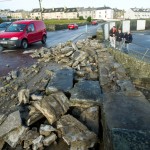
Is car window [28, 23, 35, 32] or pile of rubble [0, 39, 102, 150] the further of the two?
car window [28, 23, 35, 32]

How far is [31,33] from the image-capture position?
17.2 meters

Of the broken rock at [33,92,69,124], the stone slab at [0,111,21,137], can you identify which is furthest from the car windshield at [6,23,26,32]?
the stone slab at [0,111,21,137]

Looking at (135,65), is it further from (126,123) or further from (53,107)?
(126,123)

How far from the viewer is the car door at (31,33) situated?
1689cm

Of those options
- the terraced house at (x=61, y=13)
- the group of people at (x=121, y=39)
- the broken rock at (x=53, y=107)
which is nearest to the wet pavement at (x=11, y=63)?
the broken rock at (x=53, y=107)

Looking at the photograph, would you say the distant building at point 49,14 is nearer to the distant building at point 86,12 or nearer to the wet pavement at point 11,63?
the distant building at point 86,12

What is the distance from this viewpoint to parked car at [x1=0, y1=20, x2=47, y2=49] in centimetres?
1570

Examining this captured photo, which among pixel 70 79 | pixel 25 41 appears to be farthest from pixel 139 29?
pixel 70 79

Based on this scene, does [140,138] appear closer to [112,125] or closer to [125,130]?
[125,130]

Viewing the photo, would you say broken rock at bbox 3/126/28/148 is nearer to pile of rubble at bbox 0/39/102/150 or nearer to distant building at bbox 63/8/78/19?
pile of rubble at bbox 0/39/102/150

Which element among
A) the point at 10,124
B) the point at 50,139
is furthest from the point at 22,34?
the point at 50,139

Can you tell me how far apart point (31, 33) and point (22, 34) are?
118 centimetres

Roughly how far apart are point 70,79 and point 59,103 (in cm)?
195

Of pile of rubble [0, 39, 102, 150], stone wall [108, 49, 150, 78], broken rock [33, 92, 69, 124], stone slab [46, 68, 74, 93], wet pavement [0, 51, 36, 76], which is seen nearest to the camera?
pile of rubble [0, 39, 102, 150]
